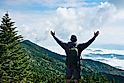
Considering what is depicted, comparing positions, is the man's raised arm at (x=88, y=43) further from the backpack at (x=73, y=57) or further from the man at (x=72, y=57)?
the backpack at (x=73, y=57)

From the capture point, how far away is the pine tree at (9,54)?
67.7 meters

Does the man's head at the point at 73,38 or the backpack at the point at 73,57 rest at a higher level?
the man's head at the point at 73,38

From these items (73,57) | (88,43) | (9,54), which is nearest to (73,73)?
(73,57)

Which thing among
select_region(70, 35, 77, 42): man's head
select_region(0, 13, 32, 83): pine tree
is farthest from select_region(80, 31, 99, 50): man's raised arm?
select_region(0, 13, 32, 83): pine tree

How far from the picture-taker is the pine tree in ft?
222

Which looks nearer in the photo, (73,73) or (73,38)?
(73,73)

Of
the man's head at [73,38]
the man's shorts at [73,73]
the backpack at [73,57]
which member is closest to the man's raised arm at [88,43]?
the backpack at [73,57]

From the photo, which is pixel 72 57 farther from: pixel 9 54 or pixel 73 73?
pixel 9 54

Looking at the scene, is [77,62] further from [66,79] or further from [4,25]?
[4,25]

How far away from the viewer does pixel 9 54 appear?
68500 mm

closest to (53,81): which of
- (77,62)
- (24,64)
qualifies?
(24,64)

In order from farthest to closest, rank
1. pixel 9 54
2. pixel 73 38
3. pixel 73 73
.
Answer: pixel 9 54
pixel 73 38
pixel 73 73

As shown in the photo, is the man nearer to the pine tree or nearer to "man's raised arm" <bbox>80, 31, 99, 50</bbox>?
"man's raised arm" <bbox>80, 31, 99, 50</bbox>

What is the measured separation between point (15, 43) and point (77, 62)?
2215 inches
